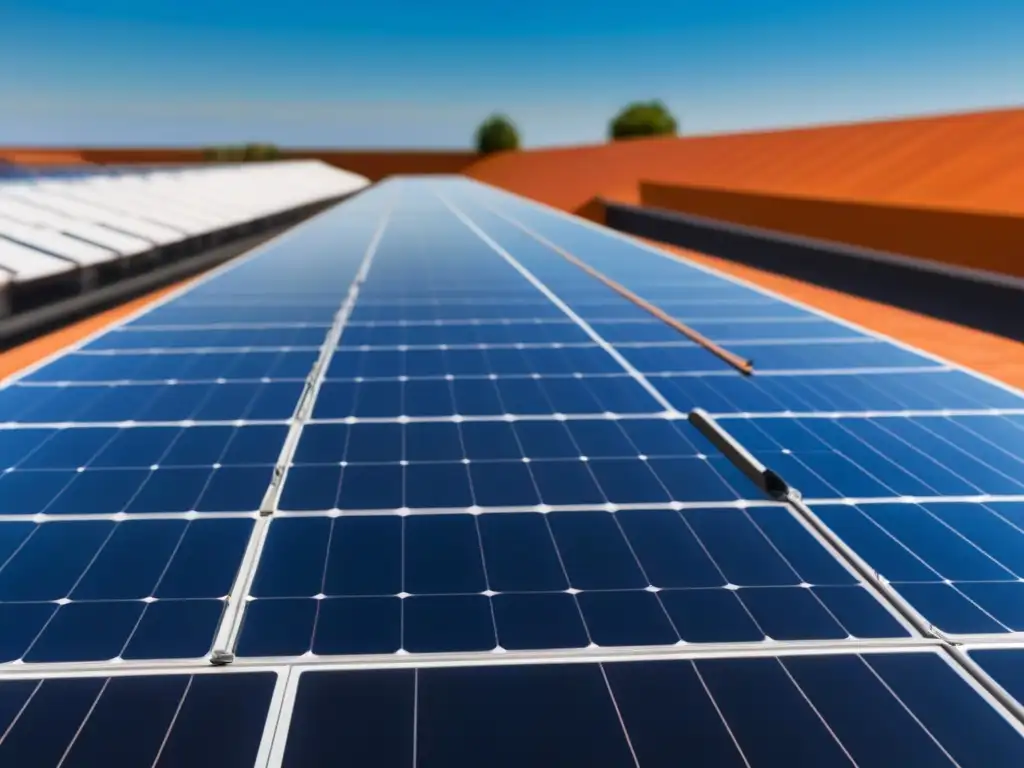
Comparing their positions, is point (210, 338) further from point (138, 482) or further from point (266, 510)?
point (266, 510)

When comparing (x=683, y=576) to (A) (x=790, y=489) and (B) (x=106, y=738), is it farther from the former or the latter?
(B) (x=106, y=738)

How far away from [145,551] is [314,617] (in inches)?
69.5

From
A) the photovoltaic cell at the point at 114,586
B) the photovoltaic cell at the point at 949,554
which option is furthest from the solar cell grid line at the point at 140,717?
the photovoltaic cell at the point at 949,554

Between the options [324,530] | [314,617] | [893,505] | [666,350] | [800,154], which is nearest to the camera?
[314,617]

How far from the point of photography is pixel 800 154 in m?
60.8

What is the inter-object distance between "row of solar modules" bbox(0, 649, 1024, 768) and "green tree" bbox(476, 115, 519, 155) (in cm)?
13667

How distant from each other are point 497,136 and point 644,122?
27.0 metres

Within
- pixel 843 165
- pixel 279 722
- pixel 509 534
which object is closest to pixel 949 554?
pixel 509 534

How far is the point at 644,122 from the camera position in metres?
121

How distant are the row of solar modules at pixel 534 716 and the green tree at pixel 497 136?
137 meters

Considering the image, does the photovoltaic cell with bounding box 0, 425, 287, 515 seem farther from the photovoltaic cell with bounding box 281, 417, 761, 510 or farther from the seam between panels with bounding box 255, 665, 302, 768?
the seam between panels with bounding box 255, 665, 302, 768

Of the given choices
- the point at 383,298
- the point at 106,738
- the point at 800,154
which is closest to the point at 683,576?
the point at 106,738

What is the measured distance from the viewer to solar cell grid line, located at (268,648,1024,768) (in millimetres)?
4789

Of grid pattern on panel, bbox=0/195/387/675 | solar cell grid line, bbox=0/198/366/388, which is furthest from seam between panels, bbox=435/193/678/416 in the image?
solar cell grid line, bbox=0/198/366/388
